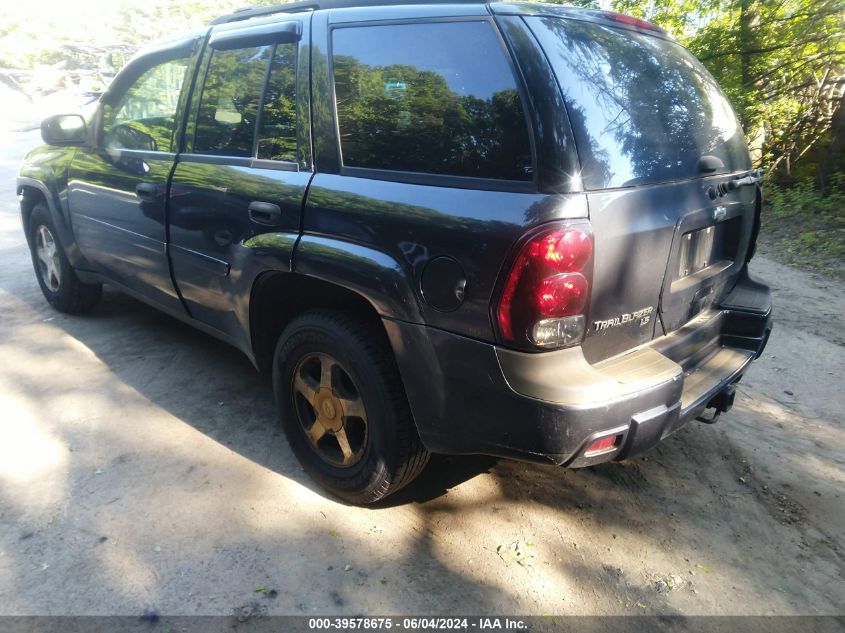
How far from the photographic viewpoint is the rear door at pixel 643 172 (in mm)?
2039

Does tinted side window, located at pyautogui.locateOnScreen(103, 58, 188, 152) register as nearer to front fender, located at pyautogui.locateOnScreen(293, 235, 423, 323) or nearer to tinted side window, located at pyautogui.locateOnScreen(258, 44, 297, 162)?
tinted side window, located at pyautogui.locateOnScreen(258, 44, 297, 162)

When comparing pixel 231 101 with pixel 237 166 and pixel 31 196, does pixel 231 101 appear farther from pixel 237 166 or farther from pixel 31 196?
pixel 31 196

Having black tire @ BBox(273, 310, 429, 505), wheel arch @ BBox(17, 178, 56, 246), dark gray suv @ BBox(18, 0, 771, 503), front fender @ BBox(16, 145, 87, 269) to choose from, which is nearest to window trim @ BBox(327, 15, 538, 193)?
dark gray suv @ BBox(18, 0, 771, 503)

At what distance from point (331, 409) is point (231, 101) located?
160 centimetres

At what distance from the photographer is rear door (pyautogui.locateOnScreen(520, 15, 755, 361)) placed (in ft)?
6.69

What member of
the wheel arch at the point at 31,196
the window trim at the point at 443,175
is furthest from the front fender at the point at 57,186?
the window trim at the point at 443,175

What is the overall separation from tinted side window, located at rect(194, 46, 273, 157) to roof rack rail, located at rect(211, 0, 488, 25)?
231mm

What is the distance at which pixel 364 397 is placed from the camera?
7.95 ft

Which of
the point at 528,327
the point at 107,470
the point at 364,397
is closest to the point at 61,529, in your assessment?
the point at 107,470

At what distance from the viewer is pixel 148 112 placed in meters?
3.69

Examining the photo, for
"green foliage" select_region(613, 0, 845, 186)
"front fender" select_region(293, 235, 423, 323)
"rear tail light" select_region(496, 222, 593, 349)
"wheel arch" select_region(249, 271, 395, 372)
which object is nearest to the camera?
"rear tail light" select_region(496, 222, 593, 349)

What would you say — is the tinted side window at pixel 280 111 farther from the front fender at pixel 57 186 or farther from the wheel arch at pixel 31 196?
the wheel arch at pixel 31 196

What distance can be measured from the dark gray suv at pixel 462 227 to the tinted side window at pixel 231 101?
0.01 meters

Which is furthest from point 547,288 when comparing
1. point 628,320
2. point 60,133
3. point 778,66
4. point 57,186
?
point 778,66
